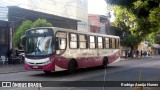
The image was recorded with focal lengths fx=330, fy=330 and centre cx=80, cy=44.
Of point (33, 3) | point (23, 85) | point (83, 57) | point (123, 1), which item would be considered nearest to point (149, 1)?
point (123, 1)

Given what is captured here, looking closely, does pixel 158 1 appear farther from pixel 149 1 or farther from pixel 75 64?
pixel 75 64

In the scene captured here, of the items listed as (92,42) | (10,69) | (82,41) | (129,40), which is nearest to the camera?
(82,41)

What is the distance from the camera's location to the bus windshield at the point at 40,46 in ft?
62.1

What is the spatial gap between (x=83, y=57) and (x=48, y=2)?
3783 centimetres

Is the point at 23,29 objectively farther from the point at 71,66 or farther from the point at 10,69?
the point at 71,66

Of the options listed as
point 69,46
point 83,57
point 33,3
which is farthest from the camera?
point 33,3

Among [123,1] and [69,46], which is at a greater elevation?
[123,1]

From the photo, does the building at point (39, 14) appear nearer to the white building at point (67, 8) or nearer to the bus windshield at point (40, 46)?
the white building at point (67, 8)

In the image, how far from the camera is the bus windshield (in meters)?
18.9

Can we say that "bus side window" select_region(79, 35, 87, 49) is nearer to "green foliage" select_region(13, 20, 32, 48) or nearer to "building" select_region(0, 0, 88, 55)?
"green foliage" select_region(13, 20, 32, 48)

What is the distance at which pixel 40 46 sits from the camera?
19125 millimetres

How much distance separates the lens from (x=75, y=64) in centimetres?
2139

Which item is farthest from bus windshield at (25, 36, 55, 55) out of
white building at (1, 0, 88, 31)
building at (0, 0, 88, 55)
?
white building at (1, 0, 88, 31)

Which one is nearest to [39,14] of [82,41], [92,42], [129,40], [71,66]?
[92,42]
